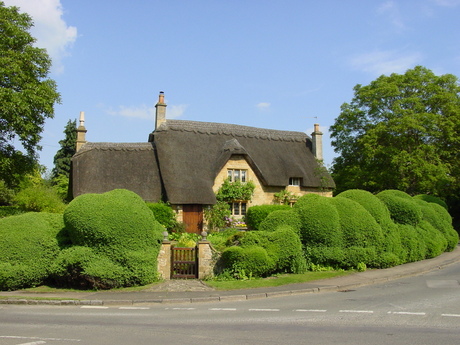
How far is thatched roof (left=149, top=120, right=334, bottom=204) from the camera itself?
28297mm

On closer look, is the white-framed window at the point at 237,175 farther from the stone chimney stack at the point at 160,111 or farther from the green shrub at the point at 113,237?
the green shrub at the point at 113,237

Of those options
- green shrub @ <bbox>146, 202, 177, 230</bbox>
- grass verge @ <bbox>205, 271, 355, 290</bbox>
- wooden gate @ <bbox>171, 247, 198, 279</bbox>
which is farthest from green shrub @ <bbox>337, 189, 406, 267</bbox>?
green shrub @ <bbox>146, 202, 177, 230</bbox>

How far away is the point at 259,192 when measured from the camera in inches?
1230

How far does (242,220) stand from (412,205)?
12.7 meters

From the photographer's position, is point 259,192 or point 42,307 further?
point 259,192

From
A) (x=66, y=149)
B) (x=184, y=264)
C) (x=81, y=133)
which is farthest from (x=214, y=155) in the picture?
(x=66, y=149)

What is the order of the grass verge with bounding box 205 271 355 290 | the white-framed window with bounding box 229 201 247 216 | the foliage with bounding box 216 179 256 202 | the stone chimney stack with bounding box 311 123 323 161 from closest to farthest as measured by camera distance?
1. the grass verge with bounding box 205 271 355 290
2. the foliage with bounding box 216 179 256 202
3. the white-framed window with bounding box 229 201 247 216
4. the stone chimney stack with bounding box 311 123 323 161

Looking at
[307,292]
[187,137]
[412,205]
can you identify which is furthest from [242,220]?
[307,292]

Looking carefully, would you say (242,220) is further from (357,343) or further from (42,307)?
(357,343)

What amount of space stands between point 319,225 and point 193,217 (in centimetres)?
1359

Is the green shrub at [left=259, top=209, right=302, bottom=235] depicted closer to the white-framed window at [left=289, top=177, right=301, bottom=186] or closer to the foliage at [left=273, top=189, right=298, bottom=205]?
the foliage at [left=273, top=189, right=298, bottom=205]

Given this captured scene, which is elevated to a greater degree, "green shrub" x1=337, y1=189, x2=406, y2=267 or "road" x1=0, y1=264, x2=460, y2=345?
"green shrub" x1=337, y1=189, x2=406, y2=267

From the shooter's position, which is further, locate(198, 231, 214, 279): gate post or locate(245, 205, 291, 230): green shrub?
locate(245, 205, 291, 230): green shrub

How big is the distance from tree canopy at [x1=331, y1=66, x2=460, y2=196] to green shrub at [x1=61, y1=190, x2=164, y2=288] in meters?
23.5
